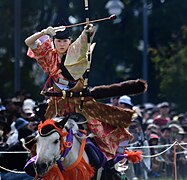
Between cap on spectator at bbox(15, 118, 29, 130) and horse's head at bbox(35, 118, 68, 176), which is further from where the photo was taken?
cap on spectator at bbox(15, 118, 29, 130)

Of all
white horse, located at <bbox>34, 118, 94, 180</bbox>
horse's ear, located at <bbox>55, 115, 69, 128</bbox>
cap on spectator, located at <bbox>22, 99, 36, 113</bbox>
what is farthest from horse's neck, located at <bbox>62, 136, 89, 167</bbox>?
cap on spectator, located at <bbox>22, 99, 36, 113</bbox>

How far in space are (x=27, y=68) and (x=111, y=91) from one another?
23.6 m

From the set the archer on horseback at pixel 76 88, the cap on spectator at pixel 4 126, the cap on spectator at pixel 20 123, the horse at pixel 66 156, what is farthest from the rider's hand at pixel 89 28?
the cap on spectator at pixel 20 123

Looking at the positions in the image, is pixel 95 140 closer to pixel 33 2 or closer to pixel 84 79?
pixel 84 79

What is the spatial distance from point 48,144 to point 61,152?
264 millimetres

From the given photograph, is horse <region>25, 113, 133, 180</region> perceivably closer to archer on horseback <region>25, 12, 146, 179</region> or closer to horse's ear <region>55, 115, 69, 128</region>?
horse's ear <region>55, 115, 69, 128</region>

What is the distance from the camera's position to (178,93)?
30.9m

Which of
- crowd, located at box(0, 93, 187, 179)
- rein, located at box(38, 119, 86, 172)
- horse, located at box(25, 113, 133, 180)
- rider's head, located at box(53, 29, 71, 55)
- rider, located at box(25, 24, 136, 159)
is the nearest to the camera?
horse, located at box(25, 113, 133, 180)

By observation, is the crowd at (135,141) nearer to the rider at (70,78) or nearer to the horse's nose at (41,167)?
the rider at (70,78)

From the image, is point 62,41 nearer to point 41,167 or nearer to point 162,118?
point 41,167

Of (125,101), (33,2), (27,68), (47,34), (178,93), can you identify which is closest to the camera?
(47,34)

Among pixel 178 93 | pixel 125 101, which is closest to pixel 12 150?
pixel 125 101

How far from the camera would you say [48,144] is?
9.52 meters

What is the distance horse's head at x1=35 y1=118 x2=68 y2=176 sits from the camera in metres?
9.40
